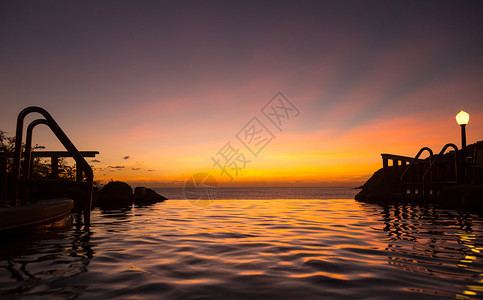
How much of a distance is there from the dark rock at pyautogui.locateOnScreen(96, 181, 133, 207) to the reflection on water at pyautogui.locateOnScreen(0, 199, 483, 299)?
9.44m

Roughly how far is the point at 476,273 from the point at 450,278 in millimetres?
375

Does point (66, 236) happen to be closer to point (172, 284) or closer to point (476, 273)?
point (172, 284)

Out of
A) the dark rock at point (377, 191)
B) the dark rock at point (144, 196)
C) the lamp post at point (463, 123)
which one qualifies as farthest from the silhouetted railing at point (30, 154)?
the dark rock at point (377, 191)

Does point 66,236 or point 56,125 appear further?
point 56,125

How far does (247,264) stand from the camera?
3.70 metres

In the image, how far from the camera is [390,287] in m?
2.84

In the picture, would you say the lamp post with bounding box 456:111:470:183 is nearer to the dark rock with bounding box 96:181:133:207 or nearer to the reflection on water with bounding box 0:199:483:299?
the reflection on water with bounding box 0:199:483:299

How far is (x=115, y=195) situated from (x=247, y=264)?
42.9 feet

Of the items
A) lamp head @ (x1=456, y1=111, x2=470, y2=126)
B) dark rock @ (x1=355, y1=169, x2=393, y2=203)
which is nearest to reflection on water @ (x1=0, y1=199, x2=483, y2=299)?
lamp head @ (x1=456, y1=111, x2=470, y2=126)

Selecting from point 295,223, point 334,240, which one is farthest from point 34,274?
point 295,223

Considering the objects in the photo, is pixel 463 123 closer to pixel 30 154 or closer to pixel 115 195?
pixel 30 154

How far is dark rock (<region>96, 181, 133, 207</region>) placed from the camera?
49.4 ft

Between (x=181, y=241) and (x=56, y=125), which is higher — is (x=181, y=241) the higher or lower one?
the lower one

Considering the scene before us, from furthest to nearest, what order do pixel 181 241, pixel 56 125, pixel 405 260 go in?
pixel 56 125 → pixel 181 241 → pixel 405 260
